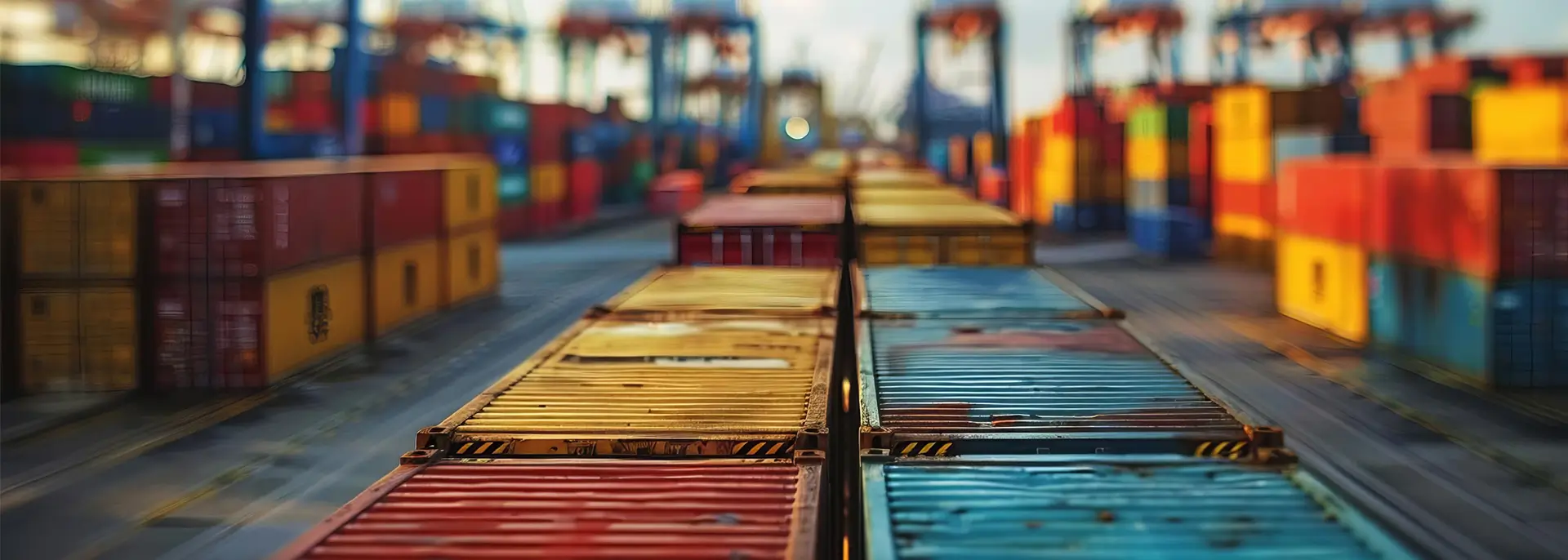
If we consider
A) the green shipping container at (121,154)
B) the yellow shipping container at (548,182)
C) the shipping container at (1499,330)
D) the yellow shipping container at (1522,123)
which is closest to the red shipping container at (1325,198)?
the shipping container at (1499,330)

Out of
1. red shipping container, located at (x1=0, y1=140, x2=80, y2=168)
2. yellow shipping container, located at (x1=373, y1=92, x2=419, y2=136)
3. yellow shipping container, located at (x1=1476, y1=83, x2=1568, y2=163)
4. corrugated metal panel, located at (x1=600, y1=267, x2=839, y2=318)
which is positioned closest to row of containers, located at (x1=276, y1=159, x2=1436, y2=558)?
corrugated metal panel, located at (x1=600, y1=267, x2=839, y2=318)

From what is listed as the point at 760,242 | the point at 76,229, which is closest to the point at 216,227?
the point at 76,229

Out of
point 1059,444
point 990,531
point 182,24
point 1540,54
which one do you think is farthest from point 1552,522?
point 182,24

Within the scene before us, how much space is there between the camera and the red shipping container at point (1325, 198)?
18.6 m

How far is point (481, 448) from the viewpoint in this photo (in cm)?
633

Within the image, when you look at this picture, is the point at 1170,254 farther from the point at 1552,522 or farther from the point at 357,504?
the point at 357,504

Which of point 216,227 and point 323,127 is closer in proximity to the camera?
point 216,227

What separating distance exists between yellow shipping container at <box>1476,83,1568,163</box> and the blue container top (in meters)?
15.6

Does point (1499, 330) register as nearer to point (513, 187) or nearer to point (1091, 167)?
point (1091, 167)

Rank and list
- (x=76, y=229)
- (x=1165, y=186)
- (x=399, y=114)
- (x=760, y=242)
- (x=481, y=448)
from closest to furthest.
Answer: (x=481, y=448) → (x=76, y=229) → (x=760, y=242) → (x=1165, y=186) → (x=399, y=114)

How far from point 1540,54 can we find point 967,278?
27006 millimetres

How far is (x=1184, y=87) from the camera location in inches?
2141

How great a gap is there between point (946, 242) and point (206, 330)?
10.2 metres

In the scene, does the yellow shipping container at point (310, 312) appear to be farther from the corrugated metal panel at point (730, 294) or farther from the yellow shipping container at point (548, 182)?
the yellow shipping container at point (548, 182)
